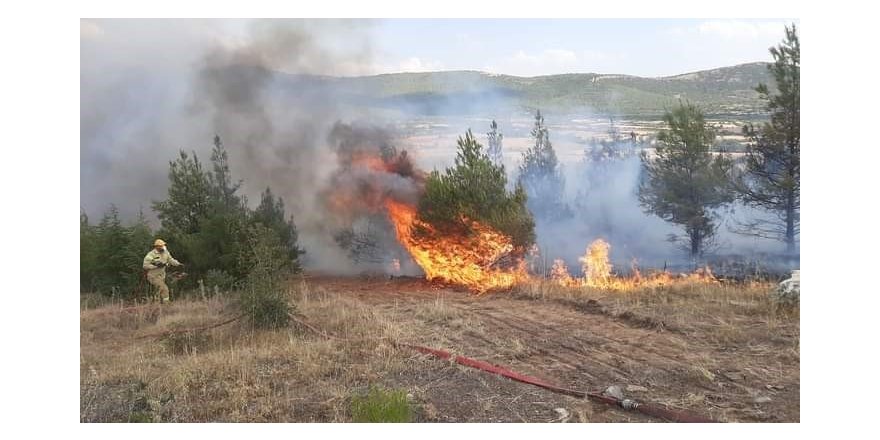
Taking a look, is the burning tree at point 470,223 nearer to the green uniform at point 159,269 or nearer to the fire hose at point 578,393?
the fire hose at point 578,393

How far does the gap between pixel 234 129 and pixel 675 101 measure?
663 cm

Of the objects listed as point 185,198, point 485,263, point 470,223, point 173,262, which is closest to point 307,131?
point 185,198

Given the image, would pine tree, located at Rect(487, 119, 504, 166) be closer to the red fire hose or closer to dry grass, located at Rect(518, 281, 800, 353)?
dry grass, located at Rect(518, 281, 800, 353)

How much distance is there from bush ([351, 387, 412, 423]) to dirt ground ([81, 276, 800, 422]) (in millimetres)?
146

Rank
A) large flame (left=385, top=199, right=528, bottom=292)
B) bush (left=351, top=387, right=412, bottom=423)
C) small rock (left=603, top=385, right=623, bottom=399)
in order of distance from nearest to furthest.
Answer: bush (left=351, top=387, right=412, bottom=423) → small rock (left=603, top=385, right=623, bottom=399) → large flame (left=385, top=199, right=528, bottom=292)

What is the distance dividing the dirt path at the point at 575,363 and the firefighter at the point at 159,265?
2.15 meters

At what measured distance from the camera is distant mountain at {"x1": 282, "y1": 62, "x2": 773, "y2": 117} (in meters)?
10.1

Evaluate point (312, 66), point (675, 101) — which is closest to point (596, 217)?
point (675, 101)

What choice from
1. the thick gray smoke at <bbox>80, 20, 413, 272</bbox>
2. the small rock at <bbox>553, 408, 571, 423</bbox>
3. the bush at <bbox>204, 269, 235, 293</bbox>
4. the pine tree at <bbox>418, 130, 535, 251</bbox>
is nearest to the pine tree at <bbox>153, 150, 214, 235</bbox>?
the thick gray smoke at <bbox>80, 20, 413, 272</bbox>

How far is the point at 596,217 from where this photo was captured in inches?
411

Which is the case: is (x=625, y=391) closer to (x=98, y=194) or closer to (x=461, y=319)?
(x=461, y=319)

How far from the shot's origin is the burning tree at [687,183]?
407 inches

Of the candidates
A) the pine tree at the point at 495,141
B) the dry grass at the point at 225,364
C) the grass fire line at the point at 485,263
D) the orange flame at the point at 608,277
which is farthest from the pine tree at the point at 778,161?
the dry grass at the point at 225,364

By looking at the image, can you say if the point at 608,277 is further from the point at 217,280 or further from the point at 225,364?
the point at 217,280
